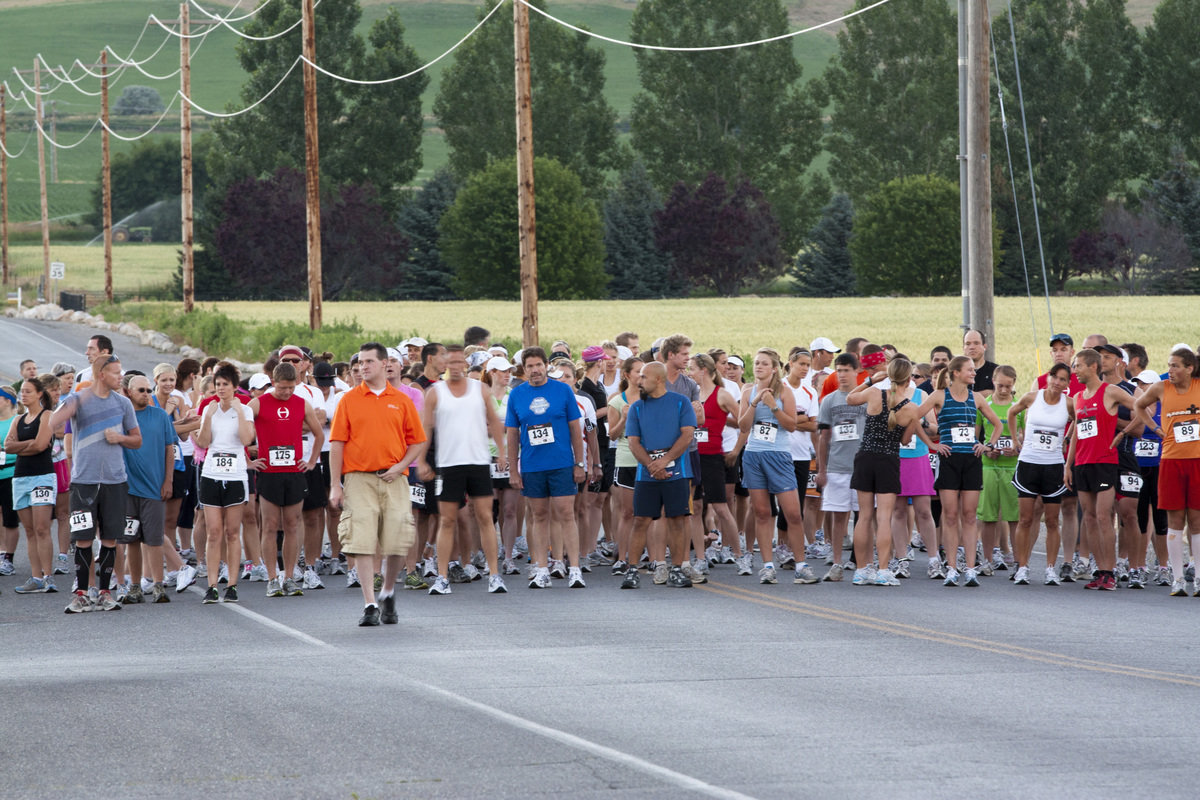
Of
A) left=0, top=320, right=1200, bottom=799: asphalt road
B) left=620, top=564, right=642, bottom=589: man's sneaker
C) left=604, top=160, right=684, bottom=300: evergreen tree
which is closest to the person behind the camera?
left=0, top=320, right=1200, bottom=799: asphalt road

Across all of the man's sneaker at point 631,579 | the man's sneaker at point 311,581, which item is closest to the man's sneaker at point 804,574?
the man's sneaker at point 631,579

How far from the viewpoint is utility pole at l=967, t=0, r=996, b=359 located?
19844mm

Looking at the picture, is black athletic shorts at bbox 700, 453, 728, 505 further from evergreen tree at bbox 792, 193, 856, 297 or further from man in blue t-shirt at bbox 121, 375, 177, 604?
evergreen tree at bbox 792, 193, 856, 297

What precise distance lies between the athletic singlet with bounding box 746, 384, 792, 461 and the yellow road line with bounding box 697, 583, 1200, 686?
49.4 inches

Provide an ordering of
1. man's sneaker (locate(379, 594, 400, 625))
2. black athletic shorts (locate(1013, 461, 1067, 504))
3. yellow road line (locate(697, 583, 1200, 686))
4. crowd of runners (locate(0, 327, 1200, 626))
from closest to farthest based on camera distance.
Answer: yellow road line (locate(697, 583, 1200, 686)) < man's sneaker (locate(379, 594, 400, 625)) < crowd of runners (locate(0, 327, 1200, 626)) < black athletic shorts (locate(1013, 461, 1067, 504))

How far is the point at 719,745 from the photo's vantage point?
308 inches

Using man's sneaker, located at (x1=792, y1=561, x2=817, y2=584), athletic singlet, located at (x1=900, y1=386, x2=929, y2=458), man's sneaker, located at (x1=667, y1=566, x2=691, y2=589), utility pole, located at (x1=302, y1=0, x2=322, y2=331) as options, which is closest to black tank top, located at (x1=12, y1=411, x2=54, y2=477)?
man's sneaker, located at (x1=667, y1=566, x2=691, y2=589)

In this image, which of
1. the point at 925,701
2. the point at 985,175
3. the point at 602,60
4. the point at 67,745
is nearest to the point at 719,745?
the point at 925,701

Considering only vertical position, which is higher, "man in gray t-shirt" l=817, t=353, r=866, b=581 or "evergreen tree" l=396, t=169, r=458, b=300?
"evergreen tree" l=396, t=169, r=458, b=300

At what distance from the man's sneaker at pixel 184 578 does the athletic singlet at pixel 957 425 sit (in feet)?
21.7

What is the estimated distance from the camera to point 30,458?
14750 millimetres

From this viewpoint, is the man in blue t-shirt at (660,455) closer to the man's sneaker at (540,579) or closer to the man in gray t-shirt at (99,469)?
the man's sneaker at (540,579)

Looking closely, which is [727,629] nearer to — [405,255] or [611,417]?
[611,417]

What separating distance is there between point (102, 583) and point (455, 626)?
10.6ft
